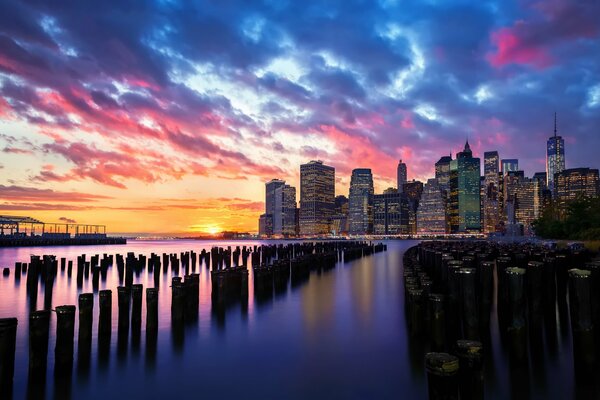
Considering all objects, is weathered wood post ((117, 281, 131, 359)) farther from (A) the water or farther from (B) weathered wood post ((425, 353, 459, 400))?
(B) weathered wood post ((425, 353, 459, 400))

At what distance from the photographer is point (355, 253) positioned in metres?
54.4

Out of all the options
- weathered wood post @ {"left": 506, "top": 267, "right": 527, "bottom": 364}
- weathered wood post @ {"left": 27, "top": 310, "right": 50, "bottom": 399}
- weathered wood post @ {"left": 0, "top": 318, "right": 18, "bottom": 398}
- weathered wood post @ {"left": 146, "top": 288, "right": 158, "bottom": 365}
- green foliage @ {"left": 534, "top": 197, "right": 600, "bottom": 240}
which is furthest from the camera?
green foliage @ {"left": 534, "top": 197, "right": 600, "bottom": 240}

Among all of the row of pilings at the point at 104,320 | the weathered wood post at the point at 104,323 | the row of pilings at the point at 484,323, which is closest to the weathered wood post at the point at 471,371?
the row of pilings at the point at 484,323

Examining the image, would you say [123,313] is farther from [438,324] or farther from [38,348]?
[438,324]

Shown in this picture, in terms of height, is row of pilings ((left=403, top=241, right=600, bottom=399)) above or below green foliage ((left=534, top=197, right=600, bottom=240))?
below

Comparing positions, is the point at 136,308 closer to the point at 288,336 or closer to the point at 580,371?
the point at 288,336

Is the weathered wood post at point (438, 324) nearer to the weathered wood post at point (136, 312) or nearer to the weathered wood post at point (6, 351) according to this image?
the weathered wood post at point (136, 312)

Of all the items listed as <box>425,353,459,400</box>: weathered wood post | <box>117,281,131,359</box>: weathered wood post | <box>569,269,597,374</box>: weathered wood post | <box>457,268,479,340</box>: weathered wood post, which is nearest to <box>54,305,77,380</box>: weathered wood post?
<box>117,281,131,359</box>: weathered wood post

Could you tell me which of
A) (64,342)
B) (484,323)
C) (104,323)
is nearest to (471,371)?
(484,323)

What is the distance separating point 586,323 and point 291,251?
161ft

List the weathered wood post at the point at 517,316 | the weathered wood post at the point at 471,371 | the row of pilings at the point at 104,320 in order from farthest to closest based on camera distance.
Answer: the weathered wood post at the point at 517,316, the row of pilings at the point at 104,320, the weathered wood post at the point at 471,371

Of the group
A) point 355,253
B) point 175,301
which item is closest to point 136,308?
point 175,301

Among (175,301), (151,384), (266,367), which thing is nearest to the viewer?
(151,384)

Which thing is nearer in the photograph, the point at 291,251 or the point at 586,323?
the point at 586,323
